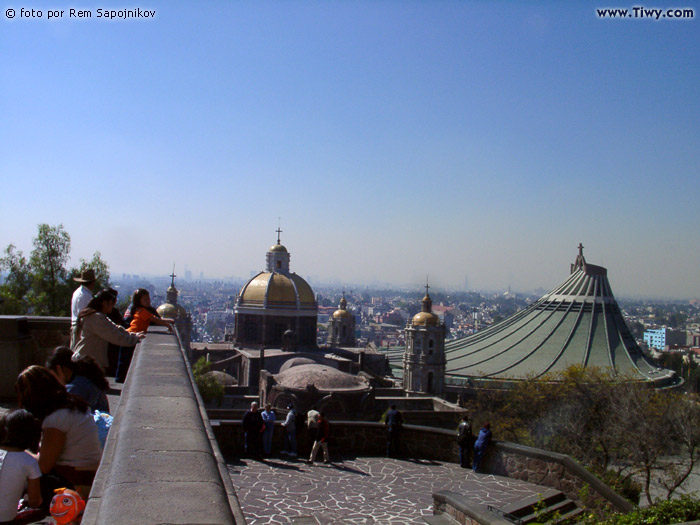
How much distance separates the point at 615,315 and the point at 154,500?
48.2 m

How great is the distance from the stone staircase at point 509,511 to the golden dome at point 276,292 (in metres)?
27.5

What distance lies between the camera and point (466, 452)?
9703mm

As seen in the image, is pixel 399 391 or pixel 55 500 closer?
pixel 55 500

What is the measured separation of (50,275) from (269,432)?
1372 cm

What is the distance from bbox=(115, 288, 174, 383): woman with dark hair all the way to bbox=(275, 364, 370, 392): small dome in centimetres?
1418

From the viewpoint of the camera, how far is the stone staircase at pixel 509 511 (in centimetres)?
645

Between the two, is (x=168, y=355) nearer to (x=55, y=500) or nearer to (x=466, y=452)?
(x=55, y=500)

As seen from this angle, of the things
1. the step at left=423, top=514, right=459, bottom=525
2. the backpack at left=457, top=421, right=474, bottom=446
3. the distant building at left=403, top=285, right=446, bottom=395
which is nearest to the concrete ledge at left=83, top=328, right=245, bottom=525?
the step at left=423, top=514, right=459, bottom=525

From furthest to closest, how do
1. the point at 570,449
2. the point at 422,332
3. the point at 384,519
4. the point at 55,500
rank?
the point at 422,332 < the point at 570,449 < the point at 384,519 < the point at 55,500

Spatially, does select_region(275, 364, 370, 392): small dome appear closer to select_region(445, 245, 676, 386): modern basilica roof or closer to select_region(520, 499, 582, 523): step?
select_region(520, 499, 582, 523): step

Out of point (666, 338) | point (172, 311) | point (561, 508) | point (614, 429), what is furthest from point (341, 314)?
point (666, 338)

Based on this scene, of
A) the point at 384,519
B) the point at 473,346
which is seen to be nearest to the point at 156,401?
the point at 384,519

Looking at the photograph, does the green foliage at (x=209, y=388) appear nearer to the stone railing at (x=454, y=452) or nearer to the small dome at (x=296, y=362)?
the small dome at (x=296, y=362)

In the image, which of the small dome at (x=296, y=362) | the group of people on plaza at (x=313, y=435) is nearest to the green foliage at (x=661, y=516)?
the group of people on plaza at (x=313, y=435)
